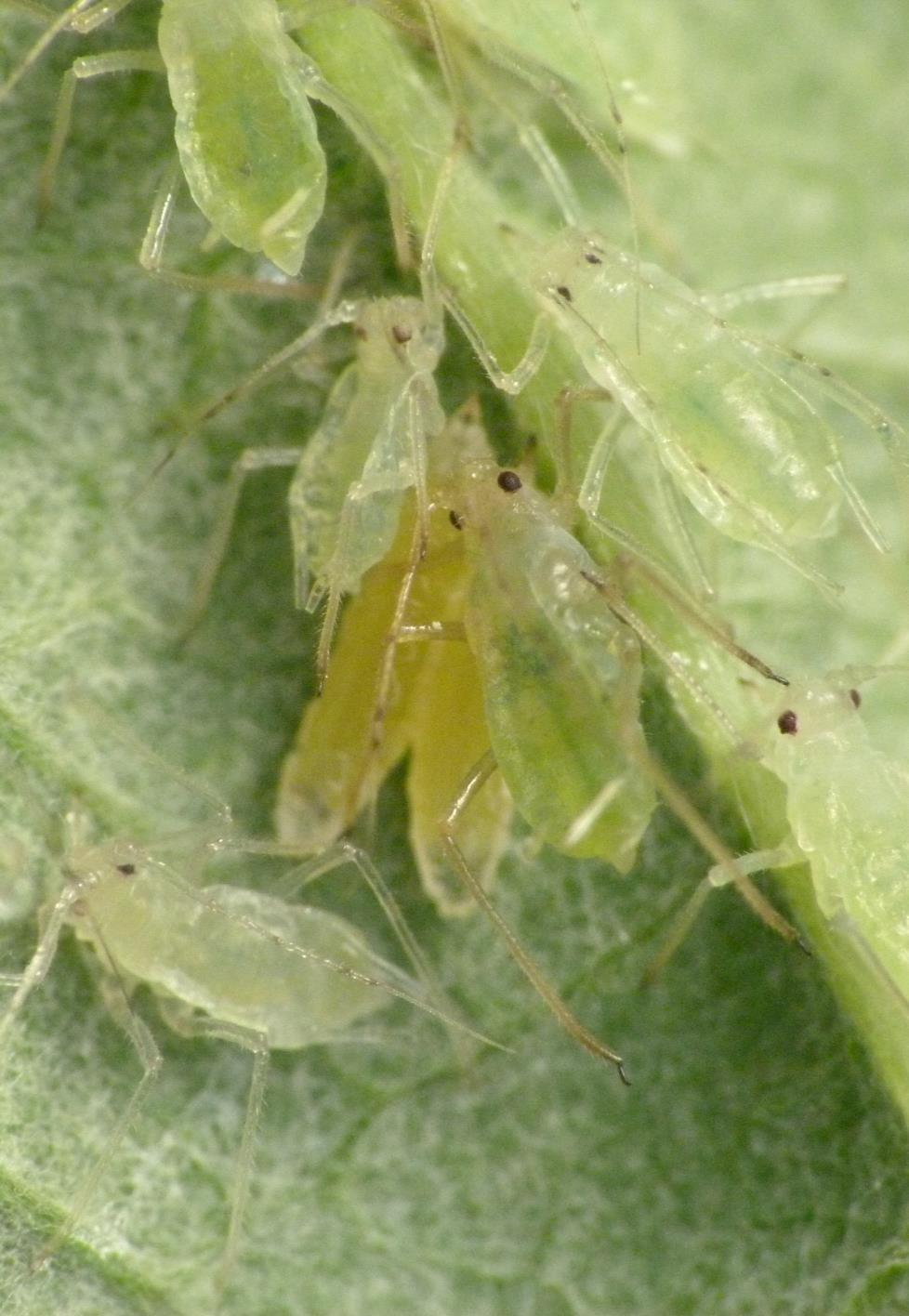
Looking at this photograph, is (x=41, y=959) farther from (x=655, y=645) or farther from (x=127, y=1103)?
(x=655, y=645)

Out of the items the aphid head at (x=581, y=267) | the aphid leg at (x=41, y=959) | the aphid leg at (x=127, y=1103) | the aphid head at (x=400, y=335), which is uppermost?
the aphid head at (x=581, y=267)

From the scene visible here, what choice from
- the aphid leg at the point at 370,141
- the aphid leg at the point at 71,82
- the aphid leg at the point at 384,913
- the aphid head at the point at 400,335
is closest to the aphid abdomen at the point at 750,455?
the aphid head at the point at 400,335

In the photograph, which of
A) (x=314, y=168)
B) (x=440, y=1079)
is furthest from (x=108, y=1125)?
(x=314, y=168)

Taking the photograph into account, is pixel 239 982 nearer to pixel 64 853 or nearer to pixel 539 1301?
pixel 64 853

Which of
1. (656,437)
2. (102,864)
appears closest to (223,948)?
(102,864)

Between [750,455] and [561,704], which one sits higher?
[750,455]

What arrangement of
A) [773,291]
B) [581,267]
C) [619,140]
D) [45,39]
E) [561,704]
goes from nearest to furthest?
[561,704]
[45,39]
[581,267]
[619,140]
[773,291]

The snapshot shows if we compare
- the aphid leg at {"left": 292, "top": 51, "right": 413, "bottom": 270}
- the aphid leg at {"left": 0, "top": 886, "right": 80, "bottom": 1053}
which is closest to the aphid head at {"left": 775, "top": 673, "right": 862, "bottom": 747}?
the aphid leg at {"left": 292, "top": 51, "right": 413, "bottom": 270}

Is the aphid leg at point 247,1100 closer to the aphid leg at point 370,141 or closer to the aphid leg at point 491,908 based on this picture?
the aphid leg at point 491,908
